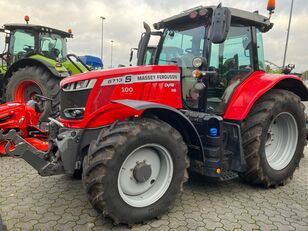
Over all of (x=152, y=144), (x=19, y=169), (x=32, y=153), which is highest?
(x=152, y=144)

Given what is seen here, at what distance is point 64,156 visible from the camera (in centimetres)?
307

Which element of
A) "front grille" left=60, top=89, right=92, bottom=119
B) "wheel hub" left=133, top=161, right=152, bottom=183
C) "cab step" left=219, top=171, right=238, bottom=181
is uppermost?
"front grille" left=60, top=89, right=92, bottom=119

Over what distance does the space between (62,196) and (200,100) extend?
2101mm

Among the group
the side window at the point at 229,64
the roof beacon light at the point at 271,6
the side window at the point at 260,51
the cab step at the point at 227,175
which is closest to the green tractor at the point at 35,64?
the side window at the point at 229,64

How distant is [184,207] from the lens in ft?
11.3

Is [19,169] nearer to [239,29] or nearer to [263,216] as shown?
[263,216]

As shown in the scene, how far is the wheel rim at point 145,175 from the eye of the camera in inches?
120

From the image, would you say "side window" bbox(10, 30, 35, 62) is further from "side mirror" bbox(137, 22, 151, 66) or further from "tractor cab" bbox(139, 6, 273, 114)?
"tractor cab" bbox(139, 6, 273, 114)

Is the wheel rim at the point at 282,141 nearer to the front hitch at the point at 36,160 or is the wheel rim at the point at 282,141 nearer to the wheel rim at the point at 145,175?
the wheel rim at the point at 145,175

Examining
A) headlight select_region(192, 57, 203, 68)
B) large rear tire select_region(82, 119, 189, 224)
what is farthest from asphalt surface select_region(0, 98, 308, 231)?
headlight select_region(192, 57, 203, 68)

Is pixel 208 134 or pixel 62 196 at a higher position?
pixel 208 134

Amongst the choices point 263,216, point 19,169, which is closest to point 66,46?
point 19,169

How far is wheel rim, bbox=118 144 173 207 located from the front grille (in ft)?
2.80

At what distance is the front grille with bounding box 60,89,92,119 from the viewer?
3311 mm
